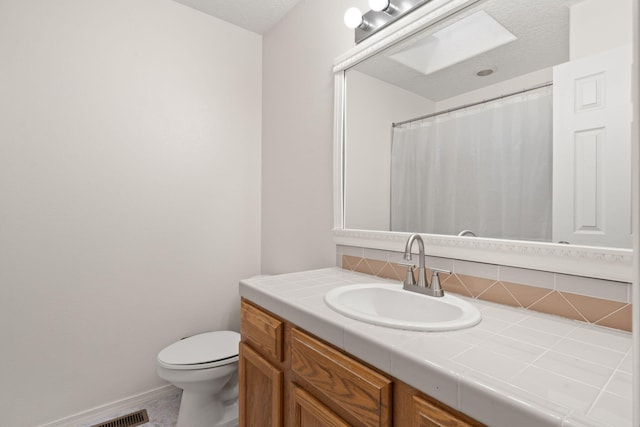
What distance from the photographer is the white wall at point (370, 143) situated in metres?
1.38

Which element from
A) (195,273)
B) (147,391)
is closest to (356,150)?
(195,273)

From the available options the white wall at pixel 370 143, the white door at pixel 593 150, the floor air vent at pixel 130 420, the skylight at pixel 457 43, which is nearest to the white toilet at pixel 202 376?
the floor air vent at pixel 130 420

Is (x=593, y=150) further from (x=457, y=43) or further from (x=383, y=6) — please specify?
(x=383, y=6)

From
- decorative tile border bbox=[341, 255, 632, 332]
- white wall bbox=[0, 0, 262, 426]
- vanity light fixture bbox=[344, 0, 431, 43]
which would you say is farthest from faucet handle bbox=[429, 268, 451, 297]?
white wall bbox=[0, 0, 262, 426]

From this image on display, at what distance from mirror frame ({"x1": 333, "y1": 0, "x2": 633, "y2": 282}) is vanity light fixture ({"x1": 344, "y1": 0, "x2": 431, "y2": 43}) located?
0.08ft

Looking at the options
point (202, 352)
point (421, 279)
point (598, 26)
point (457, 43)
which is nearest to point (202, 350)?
point (202, 352)

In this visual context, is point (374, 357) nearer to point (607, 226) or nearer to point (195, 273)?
point (607, 226)

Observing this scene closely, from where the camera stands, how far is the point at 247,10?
2.02 m

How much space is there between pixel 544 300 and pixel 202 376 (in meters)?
1.44

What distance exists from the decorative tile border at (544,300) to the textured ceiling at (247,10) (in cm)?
189

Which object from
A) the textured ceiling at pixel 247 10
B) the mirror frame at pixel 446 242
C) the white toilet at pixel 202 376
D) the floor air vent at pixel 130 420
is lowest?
the floor air vent at pixel 130 420

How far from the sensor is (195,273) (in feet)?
6.65

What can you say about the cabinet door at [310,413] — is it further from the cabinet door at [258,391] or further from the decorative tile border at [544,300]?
the decorative tile border at [544,300]

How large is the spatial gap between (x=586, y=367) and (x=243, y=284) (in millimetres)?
1040
